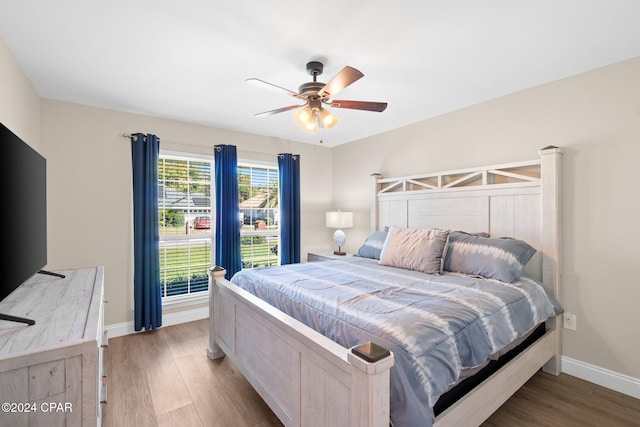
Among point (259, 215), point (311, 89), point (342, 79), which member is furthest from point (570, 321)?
point (259, 215)

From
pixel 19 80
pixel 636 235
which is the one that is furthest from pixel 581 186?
pixel 19 80

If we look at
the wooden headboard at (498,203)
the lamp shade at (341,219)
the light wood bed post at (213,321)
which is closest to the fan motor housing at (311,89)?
the light wood bed post at (213,321)

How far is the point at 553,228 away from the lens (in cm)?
242

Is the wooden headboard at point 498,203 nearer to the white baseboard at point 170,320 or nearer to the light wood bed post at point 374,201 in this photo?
the light wood bed post at point 374,201

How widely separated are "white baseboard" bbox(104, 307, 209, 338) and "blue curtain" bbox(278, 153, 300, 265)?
49.5 inches

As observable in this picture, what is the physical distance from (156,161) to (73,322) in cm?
243

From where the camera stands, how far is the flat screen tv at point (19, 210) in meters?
1.24

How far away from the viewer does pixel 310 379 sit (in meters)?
1.42

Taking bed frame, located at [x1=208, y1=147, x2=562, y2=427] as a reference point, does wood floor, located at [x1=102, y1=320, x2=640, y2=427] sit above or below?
below

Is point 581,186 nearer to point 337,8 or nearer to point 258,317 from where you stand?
point 337,8

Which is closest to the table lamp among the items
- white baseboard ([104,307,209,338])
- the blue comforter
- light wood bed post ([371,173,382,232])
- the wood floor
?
light wood bed post ([371,173,382,232])

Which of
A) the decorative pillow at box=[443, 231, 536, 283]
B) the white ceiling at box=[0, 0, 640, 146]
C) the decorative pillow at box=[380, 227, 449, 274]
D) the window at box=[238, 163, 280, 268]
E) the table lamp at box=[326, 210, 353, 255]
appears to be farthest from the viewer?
the table lamp at box=[326, 210, 353, 255]

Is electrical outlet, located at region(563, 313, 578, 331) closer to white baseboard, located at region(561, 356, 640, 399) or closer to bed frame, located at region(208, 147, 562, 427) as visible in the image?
bed frame, located at region(208, 147, 562, 427)

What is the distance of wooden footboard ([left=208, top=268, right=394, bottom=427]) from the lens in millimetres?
1078
